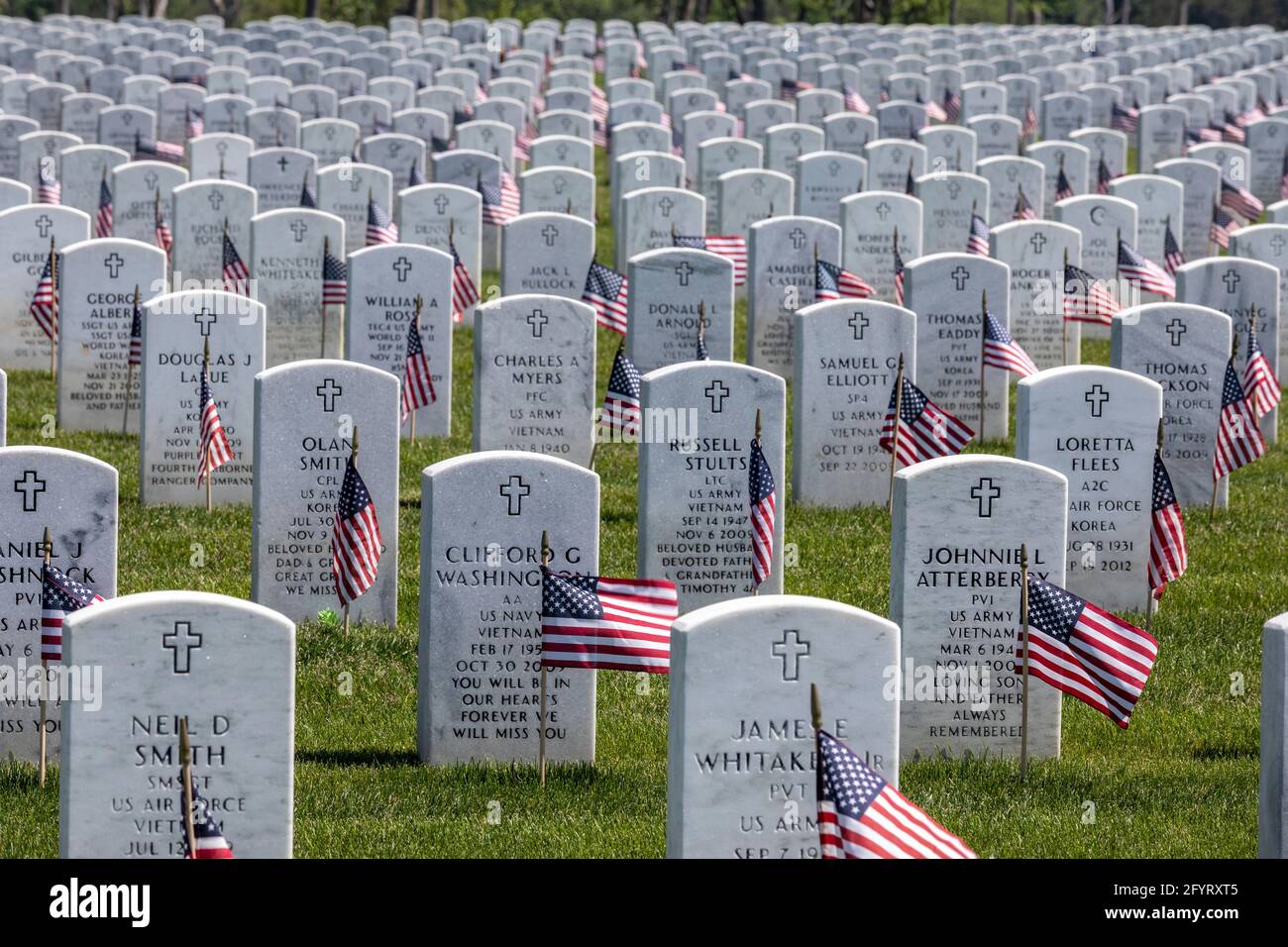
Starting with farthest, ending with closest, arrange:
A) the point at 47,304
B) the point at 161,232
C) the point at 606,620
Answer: the point at 161,232, the point at 47,304, the point at 606,620

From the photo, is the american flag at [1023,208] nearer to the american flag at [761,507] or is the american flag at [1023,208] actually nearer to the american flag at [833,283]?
the american flag at [833,283]

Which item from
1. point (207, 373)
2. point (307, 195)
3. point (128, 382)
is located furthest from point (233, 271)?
point (207, 373)

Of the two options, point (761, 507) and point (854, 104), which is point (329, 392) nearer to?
point (761, 507)

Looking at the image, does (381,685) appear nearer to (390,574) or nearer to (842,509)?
(390,574)

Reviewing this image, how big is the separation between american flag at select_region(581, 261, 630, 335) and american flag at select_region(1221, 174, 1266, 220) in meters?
9.42

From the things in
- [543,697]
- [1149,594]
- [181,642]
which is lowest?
[1149,594]

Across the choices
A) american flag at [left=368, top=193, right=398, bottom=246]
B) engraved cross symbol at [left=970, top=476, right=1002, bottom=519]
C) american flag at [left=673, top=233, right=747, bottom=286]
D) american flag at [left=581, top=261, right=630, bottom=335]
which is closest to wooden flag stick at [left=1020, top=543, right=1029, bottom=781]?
engraved cross symbol at [left=970, top=476, right=1002, bottom=519]

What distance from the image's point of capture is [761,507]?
12336 millimetres

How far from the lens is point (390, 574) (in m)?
12.4

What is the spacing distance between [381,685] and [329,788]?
61.6 inches

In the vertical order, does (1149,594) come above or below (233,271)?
below

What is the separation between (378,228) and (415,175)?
161 inches

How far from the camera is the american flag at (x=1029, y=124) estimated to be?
34188 millimetres

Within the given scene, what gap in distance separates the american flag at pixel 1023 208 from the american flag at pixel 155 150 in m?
10.00
